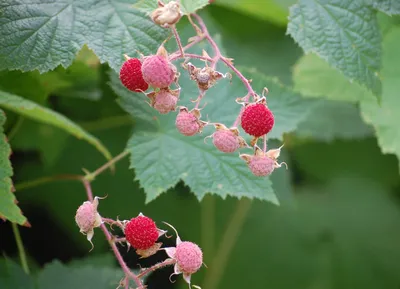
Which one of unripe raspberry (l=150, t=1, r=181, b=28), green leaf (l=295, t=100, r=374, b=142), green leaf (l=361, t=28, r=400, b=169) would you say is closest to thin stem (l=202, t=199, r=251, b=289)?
green leaf (l=295, t=100, r=374, b=142)

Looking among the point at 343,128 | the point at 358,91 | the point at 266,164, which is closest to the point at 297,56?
the point at 343,128

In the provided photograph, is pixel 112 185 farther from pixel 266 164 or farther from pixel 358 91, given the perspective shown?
pixel 266 164

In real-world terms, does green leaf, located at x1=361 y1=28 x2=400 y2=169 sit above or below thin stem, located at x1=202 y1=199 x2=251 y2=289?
above

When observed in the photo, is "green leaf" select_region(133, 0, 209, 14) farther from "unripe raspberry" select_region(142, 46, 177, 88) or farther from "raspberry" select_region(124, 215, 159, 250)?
"raspberry" select_region(124, 215, 159, 250)

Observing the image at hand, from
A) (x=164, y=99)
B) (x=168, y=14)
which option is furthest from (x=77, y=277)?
(x=168, y=14)

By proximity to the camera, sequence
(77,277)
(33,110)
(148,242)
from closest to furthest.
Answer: (148,242) → (33,110) → (77,277)

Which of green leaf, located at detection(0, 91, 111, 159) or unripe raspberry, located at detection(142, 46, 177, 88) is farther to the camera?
green leaf, located at detection(0, 91, 111, 159)

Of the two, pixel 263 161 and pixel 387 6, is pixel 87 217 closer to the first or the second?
pixel 263 161

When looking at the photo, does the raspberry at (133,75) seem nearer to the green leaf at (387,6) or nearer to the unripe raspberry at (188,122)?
the unripe raspberry at (188,122)
